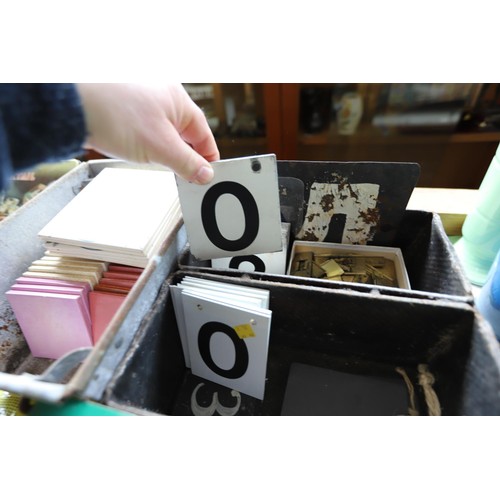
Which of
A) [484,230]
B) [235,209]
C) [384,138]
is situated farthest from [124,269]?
[384,138]

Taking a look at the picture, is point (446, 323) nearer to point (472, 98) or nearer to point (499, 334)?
point (499, 334)

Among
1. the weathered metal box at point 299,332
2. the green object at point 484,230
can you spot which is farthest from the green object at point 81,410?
the green object at point 484,230

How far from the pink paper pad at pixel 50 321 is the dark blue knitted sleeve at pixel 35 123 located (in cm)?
45

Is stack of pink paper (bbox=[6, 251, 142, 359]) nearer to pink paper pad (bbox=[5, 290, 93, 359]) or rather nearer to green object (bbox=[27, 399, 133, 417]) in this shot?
pink paper pad (bbox=[5, 290, 93, 359])

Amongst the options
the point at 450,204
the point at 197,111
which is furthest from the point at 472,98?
the point at 197,111

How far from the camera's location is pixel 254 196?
2.63 feet

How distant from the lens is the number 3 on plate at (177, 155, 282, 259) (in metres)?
0.77

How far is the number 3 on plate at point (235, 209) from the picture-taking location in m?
0.77

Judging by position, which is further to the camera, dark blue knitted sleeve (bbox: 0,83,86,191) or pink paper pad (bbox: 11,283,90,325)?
pink paper pad (bbox: 11,283,90,325)

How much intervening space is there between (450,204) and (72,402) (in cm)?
138

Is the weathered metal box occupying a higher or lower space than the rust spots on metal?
lower

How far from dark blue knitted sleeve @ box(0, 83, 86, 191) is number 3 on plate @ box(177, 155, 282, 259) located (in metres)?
0.27

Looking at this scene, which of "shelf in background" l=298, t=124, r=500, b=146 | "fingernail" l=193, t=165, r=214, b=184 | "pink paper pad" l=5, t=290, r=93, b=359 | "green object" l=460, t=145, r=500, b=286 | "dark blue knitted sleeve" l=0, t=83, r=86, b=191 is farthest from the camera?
"shelf in background" l=298, t=124, r=500, b=146

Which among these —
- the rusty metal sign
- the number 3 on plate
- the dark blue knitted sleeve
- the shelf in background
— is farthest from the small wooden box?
the shelf in background
